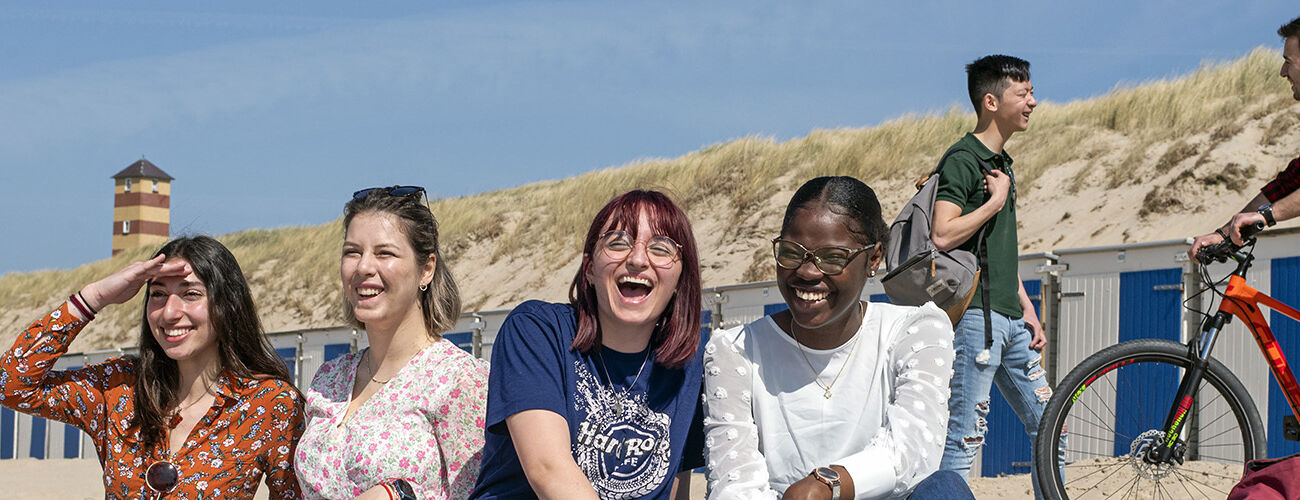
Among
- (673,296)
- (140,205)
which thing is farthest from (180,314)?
(140,205)

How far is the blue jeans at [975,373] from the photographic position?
457cm

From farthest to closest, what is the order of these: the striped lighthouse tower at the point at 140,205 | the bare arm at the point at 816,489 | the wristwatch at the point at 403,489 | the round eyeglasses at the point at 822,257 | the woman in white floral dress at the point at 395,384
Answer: the striped lighthouse tower at the point at 140,205, the woman in white floral dress at the point at 395,384, the wristwatch at the point at 403,489, the round eyeglasses at the point at 822,257, the bare arm at the point at 816,489

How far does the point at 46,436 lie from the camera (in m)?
20.5

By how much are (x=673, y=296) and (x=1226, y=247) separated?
7.54 ft

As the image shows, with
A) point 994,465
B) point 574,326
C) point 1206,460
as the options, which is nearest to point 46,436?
point 994,465

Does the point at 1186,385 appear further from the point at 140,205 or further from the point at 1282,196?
the point at 140,205

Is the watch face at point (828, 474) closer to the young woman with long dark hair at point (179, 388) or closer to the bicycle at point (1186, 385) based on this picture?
the young woman with long dark hair at point (179, 388)

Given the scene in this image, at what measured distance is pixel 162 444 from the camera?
378 cm

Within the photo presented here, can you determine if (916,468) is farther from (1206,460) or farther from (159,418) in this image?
(1206,460)

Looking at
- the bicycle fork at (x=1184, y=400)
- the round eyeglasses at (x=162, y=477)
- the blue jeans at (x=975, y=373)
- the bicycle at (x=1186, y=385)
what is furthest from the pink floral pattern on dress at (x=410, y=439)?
the bicycle fork at (x=1184, y=400)

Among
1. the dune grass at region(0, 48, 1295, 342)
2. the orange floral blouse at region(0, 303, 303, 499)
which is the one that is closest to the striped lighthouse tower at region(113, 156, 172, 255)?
the dune grass at region(0, 48, 1295, 342)

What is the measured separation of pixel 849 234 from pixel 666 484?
2.43 ft

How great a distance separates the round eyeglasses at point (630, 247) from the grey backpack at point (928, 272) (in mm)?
1346

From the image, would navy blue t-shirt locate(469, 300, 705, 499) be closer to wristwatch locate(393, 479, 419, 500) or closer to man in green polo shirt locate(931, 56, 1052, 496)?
wristwatch locate(393, 479, 419, 500)
